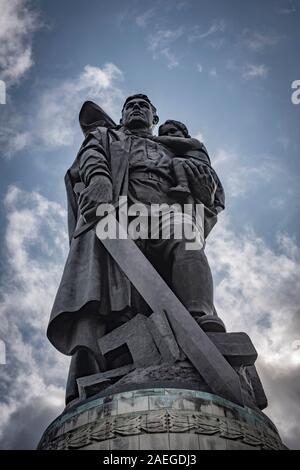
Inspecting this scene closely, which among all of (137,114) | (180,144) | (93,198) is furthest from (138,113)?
(93,198)

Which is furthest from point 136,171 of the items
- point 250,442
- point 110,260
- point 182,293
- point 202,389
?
point 250,442

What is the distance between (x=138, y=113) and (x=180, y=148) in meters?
1.30

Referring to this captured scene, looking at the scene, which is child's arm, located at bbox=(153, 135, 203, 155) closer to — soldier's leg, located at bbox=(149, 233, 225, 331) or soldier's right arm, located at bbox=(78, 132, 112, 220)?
soldier's right arm, located at bbox=(78, 132, 112, 220)

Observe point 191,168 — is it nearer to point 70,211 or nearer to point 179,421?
point 70,211

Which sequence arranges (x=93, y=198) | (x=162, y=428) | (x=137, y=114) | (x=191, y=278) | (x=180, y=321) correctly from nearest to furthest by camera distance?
(x=162, y=428) → (x=180, y=321) → (x=191, y=278) → (x=93, y=198) → (x=137, y=114)

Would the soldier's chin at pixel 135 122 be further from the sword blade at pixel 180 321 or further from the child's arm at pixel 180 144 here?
the sword blade at pixel 180 321

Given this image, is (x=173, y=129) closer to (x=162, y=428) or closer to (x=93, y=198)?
(x=93, y=198)

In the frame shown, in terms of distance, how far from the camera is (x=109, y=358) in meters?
8.28

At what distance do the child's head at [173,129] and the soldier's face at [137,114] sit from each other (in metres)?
0.32

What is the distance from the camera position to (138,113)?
1287cm

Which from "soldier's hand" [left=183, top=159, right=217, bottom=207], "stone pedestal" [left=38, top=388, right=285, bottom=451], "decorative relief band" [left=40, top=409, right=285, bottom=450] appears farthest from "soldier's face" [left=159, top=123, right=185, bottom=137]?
"decorative relief band" [left=40, top=409, right=285, bottom=450]

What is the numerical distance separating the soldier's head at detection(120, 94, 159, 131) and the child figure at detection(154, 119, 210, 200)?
1.30 ft

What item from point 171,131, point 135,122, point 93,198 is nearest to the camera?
point 93,198
